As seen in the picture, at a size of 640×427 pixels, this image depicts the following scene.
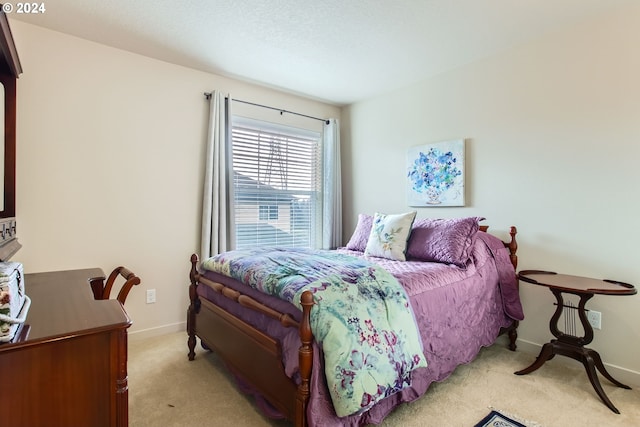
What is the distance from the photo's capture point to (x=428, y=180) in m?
3.21

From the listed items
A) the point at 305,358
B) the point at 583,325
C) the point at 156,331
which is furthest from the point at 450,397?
the point at 156,331

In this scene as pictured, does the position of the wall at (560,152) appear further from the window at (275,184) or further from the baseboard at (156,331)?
the baseboard at (156,331)

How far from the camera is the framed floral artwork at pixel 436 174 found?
2982 mm

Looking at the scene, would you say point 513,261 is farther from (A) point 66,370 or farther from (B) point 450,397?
(A) point 66,370

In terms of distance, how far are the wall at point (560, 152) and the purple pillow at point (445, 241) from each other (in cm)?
51

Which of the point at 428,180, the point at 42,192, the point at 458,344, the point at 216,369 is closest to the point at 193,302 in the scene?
the point at 216,369

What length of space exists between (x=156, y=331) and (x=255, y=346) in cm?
167

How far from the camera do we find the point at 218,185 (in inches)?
122

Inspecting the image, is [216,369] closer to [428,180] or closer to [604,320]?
[428,180]

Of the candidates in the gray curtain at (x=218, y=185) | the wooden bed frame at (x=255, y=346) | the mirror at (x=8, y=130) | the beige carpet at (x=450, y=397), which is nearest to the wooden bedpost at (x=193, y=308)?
the wooden bed frame at (x=255, y=346)

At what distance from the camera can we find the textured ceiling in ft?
6.90

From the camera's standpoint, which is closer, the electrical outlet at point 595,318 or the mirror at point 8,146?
the mirror at point 8,146

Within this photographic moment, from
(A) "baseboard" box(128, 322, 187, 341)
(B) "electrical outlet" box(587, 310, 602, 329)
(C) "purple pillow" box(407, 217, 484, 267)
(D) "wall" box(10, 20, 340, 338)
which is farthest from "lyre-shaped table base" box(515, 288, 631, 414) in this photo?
(D) "wall" box(10, 20, 340, 338)

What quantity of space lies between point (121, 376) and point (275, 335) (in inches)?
28.3
